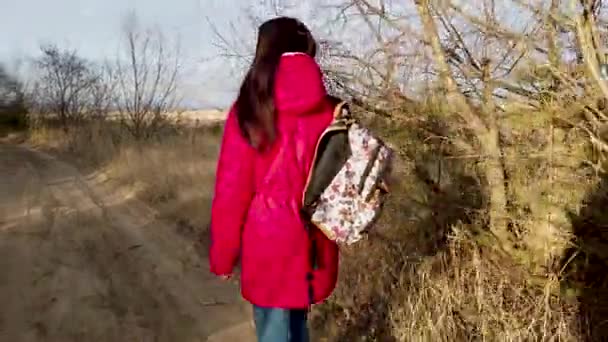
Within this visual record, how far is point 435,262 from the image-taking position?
18.3ft

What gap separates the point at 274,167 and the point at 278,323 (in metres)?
0.65

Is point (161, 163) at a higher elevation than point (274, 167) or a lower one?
lower

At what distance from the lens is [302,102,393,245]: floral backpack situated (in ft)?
9.76

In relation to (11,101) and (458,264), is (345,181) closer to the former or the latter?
(458,264)

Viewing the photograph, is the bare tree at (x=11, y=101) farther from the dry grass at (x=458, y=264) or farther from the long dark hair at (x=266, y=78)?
the long dark hair at (x=266, y=78)

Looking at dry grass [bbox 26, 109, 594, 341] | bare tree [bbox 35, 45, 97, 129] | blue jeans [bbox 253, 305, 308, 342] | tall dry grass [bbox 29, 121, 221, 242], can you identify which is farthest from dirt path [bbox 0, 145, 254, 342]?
bare tree [bbox 35, 45, 97, 129]

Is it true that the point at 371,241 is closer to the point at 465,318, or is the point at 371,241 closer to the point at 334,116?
the point at 465,318

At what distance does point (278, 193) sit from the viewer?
2961 mm

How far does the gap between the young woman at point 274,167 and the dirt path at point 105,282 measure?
2.34 m

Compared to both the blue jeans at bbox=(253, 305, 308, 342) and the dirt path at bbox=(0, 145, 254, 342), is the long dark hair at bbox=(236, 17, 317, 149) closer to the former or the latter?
the blue jeans at bbox=(253, 305, 308, 342)

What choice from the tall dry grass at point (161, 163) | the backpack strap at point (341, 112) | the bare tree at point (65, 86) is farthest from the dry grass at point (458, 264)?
the bare tree at point (65, 86)

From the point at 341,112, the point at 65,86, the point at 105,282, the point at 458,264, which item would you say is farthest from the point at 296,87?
the point at 65,86

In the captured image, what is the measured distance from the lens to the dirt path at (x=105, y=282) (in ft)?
17.9

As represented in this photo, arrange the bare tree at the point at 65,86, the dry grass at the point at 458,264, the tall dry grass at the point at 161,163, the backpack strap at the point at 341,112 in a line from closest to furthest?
the backpack strap at the point at 341,112, the dry grass at the point at 458,264, the tall dry grass at the point at 161,163, the bare tree at the point at 65,86
